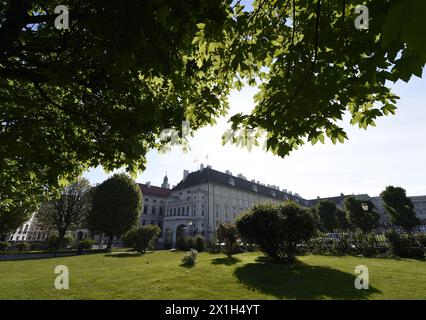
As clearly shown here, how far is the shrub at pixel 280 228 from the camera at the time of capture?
43.8 ft

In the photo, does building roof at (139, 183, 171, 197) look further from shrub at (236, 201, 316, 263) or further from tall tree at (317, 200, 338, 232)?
shrub at (236, 201, 316, 263)

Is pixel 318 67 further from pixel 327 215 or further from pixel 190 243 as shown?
pixel 327 215

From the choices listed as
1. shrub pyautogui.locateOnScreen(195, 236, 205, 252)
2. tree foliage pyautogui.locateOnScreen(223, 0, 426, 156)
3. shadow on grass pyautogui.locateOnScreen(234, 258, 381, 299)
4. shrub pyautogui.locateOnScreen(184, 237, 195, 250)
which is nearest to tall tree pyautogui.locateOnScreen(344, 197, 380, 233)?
shrub pyautogui.locateOnScreen(195, 236, 205, 252)

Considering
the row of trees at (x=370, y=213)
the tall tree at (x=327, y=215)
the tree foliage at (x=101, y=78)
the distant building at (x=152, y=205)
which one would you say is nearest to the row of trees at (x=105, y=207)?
the distant building at (x=152, y=205)

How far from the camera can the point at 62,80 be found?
4227 millimetres

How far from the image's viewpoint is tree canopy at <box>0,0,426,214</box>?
2.83 m

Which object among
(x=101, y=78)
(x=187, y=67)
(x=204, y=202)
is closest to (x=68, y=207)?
(x=204, y=202)

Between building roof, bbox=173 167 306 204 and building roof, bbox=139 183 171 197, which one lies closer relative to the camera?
building roof, bbox=173 167 306 204

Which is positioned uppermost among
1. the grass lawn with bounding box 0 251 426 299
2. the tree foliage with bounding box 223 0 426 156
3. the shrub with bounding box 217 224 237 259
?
the tree foliage with bounding box 223 0 426 156

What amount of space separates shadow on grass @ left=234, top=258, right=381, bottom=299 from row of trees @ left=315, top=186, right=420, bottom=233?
16.0 meters

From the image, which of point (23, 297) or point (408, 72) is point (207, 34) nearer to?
point (408, 72)

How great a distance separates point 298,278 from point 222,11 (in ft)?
32.8

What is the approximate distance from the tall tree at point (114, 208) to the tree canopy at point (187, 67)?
31.1m
